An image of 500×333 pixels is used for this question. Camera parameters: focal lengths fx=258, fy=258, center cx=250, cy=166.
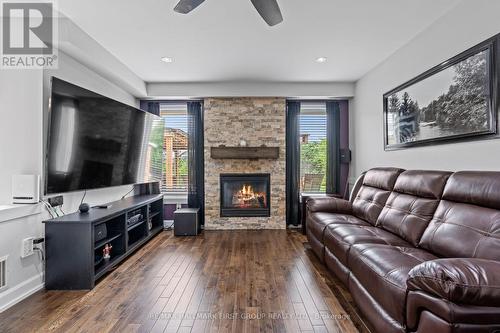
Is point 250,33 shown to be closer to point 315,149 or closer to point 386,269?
point 386,269

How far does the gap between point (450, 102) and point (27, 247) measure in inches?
162

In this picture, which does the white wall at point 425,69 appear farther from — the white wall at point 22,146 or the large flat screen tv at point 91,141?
the white wall at point 22,146

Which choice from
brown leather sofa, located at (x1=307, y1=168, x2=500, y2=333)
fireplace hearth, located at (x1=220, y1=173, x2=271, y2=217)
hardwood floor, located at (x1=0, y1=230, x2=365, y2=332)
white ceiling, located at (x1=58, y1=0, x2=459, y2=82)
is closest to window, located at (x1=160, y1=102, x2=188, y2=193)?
fireplace hearth, located at (x1=220, y1=173, x2=271, y2=217)

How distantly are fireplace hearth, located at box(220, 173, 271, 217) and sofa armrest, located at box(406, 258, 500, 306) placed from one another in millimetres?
3547

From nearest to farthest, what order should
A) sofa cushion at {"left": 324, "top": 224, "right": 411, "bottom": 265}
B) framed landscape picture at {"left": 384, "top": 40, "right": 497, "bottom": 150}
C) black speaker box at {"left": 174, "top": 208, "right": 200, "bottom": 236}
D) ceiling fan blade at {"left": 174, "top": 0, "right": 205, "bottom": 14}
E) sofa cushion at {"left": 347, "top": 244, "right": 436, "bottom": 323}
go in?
sofa cushion at {"left": 347, "top": 244, "right": 436, "bottom": 323}, ceiling fan blade at {"left": 174, "top": 0, "right": 205, "bottom": 14}, framed landscape picture at {"left": 384, "top": 40, "right": 497, "bottom": 150}, sofa cushion at {"left": 324, "top": 224, "right": 411, "bottom": 265}, black speaker box at {"left": 174, "top": 208, "right": 200, "bottom": 236}

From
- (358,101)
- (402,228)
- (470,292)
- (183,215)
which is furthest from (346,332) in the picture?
(358,101)

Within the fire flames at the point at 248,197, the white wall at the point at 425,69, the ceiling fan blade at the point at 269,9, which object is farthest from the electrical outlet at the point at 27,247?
the white wall at the point at 425,69

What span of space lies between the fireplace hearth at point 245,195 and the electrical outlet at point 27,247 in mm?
2830

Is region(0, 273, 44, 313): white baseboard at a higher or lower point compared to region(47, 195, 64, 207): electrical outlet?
lower

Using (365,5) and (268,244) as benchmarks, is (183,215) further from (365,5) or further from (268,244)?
(365,5)

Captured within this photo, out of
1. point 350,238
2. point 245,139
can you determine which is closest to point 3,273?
point 350,238

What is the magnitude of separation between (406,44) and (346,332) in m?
3.21

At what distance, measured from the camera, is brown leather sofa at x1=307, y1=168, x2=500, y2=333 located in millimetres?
1153

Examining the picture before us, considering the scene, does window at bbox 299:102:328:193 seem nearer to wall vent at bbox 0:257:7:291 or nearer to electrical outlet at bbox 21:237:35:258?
electrical outlet at bbox 21:237:35:258
